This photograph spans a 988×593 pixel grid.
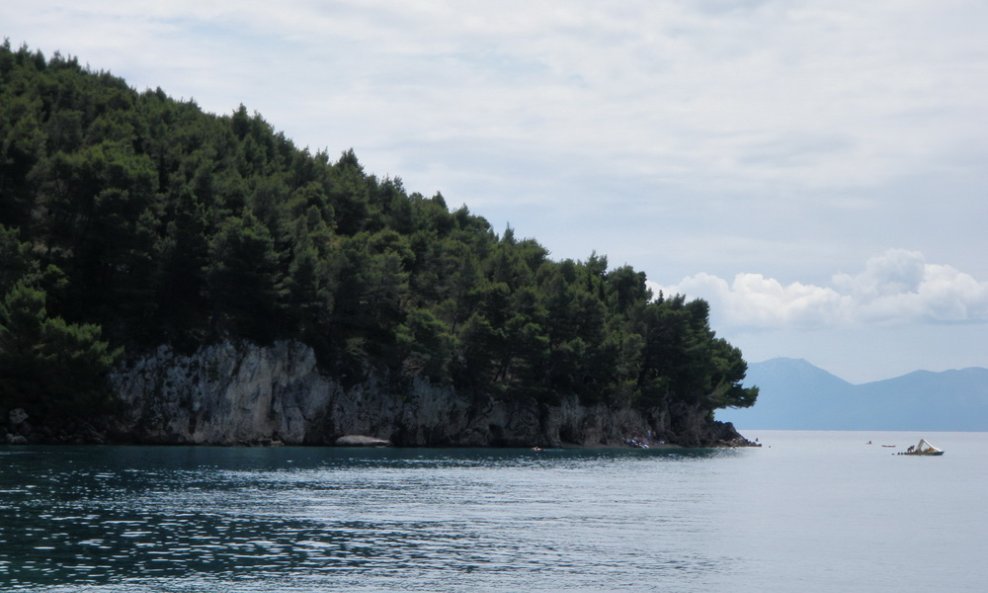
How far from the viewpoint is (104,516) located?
154ft

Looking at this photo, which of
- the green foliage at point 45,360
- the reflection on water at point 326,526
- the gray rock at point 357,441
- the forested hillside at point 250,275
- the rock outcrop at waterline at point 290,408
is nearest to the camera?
the reflection on water at point 326,526

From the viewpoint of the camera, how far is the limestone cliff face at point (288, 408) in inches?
4063

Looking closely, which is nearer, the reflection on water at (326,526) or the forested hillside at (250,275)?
the reflection on water at (326,526)

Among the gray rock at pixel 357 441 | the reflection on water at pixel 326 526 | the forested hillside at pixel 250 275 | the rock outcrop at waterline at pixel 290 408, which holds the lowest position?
the reflection on water at pixel 326 526

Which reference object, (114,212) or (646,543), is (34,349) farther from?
(646,543)

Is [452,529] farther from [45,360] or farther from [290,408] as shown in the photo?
[290,408]

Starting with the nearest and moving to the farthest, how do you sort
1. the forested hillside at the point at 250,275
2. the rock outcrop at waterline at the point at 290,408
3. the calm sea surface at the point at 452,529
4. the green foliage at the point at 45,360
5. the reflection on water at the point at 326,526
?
1. the reflection on water at the point at 326,526
2. the calm sea surface at the point at 452,529
3. the green foliage at the point at 45,360
4. the forested hillside at the point at 250,275
5. the rock outcrop at waterline at the point at 290,408

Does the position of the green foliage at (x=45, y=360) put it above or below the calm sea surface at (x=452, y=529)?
above

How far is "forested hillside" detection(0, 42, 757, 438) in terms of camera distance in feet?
332

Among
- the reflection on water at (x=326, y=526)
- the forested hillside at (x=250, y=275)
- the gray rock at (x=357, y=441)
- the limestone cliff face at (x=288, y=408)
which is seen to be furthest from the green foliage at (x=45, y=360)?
the gray rock at (x=357, y=441)

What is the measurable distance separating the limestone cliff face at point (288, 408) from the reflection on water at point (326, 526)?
17.4 meters

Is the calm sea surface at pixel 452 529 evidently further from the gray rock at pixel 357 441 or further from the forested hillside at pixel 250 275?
the gray rock at pixel 357 441

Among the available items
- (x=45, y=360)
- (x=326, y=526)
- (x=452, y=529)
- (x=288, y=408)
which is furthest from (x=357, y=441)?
(x=452, y=529)

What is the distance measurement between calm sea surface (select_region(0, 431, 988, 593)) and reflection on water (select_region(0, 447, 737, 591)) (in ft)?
0.48
